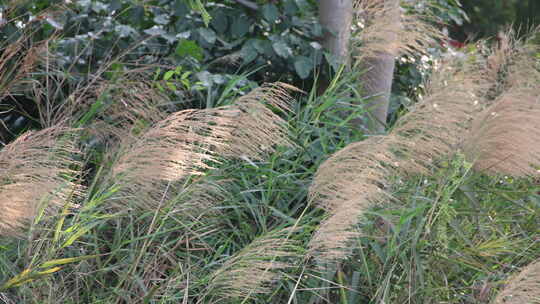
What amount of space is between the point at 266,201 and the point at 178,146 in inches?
25.6

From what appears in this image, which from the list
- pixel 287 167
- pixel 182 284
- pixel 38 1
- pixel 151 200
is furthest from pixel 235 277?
pixel 38 1

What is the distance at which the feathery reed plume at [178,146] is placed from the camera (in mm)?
2867

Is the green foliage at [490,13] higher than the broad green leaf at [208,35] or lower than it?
lower

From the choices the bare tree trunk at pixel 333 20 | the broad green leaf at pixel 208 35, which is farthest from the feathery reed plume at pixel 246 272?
the bare tree trunk at pixel 333 20

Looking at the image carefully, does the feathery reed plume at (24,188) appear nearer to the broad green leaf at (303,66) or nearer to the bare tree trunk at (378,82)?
the broad green leaf at (303,66)

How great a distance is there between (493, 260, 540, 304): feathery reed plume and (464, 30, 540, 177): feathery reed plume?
0.71 m

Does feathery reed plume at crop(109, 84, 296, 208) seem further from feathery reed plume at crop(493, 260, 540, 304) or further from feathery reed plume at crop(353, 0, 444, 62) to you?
feathery reed plume at crop(493, 260, 540, 304)

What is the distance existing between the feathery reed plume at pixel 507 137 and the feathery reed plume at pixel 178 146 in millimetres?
915

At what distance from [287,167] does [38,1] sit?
2.27 m

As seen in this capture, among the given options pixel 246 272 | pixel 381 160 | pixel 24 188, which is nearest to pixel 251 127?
pixel 381 160

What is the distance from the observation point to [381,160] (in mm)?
3137

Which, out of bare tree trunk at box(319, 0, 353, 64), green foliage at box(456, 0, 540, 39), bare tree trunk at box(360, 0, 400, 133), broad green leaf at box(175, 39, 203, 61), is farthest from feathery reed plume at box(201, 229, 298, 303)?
green foliage at box(456, 0, 540, 39)

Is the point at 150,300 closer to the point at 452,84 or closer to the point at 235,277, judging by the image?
the point at 235,277

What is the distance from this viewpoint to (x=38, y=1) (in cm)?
497
